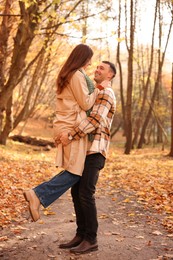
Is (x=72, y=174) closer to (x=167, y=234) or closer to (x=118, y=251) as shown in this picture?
(x=118, y=251)

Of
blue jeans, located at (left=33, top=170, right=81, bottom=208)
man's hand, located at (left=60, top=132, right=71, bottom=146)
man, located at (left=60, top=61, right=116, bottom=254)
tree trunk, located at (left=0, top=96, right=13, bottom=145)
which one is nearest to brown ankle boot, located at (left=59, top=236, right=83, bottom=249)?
man, located at (left=60, top=61, right=116, bottom=254)

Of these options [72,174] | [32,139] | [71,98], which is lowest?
[32,139]

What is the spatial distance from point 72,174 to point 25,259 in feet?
3.36

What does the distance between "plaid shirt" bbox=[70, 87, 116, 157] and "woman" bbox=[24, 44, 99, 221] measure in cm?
7

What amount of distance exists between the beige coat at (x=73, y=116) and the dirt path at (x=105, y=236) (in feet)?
3.35

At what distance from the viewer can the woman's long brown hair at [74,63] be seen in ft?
13.7

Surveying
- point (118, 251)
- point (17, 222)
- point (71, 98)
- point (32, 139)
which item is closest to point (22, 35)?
point (17, 222)

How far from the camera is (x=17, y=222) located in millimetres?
5820

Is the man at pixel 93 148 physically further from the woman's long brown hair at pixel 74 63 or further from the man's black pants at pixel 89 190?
the woman's long brown hair at pixel 74 63

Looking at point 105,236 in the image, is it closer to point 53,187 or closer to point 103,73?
point 53,187

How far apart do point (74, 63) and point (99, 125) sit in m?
0.74

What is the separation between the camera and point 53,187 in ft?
13.5

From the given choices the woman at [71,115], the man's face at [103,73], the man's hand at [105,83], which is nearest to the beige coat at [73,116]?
the woman at [71,115]

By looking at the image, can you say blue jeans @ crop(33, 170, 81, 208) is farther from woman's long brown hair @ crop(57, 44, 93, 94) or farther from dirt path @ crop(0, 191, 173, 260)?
woman's long brown hair @ crop(57, 44, 93, 94)
